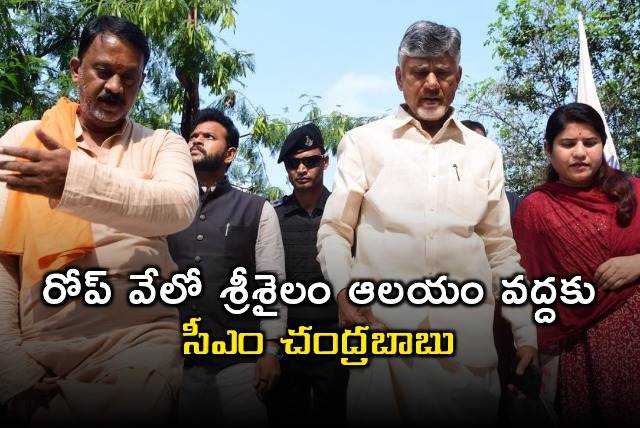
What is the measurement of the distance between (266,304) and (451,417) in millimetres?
1513

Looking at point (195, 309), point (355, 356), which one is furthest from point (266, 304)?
point (355, 356)

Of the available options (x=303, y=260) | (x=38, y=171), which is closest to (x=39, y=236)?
(x=38, y=171)

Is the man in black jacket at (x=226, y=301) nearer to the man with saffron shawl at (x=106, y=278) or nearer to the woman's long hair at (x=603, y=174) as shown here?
the man with saffron shawl at (x=106, y=278)

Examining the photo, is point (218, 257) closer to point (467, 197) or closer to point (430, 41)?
point (467, 197)

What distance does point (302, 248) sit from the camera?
4.74 metres

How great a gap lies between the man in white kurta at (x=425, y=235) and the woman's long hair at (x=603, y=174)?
0.67 metres

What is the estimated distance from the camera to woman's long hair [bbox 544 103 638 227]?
12.0 feet

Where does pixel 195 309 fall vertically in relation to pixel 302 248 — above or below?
below

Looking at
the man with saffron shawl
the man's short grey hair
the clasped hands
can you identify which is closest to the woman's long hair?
the man's short grey hair

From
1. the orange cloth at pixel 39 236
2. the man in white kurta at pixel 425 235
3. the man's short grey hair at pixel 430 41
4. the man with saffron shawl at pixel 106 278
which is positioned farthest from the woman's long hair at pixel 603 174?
the orange cloth at pixel 39 236

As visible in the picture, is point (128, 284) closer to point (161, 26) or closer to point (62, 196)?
point (62, 196)

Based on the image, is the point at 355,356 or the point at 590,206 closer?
the point at 355,356

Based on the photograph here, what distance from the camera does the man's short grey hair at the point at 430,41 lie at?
10.2 ft

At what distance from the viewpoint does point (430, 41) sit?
3.12 metres
